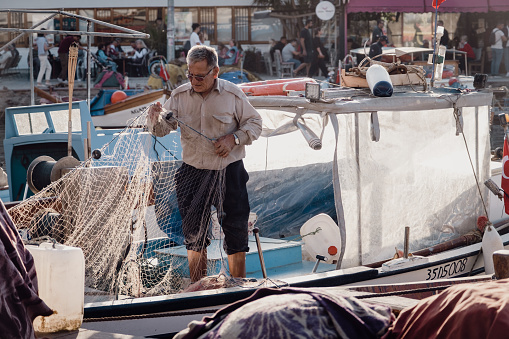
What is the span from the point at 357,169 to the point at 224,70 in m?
15.9

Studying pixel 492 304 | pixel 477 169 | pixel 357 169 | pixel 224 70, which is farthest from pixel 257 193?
pixel 224 70

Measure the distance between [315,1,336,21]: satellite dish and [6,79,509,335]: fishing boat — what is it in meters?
17.6

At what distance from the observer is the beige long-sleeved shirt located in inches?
188

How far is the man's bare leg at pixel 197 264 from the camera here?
495 cm

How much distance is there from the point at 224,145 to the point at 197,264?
88 cm

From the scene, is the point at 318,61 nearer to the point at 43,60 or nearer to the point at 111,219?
the point at 43,60

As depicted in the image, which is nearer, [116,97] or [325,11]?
[116,97]

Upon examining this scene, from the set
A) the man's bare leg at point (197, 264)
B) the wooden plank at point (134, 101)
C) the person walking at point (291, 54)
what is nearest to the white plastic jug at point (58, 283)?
the man's bare leg at point (197, 264)

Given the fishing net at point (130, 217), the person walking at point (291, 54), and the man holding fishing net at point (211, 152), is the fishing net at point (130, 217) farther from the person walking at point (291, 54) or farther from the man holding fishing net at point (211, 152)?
the person walking at point (291, 54)

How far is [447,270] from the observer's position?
579 cm

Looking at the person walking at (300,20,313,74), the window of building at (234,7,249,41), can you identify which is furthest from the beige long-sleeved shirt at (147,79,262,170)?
the window of building at (234,7,249,41)

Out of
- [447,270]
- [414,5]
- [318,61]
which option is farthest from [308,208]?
[414,5]

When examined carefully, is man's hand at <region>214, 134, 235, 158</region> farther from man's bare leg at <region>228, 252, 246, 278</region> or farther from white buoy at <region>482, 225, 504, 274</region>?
white buoy at <region>482, 225, 504, 274</region>

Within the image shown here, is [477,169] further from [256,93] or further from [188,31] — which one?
[188,31]
